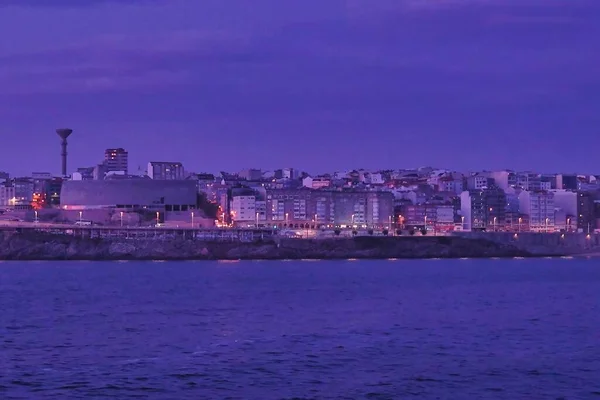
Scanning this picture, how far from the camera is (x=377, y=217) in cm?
12125

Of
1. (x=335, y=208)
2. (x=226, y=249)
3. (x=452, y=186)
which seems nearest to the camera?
(x=226, y=249)

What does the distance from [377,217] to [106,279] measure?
6435 centimetres

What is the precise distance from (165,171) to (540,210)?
56359 millimetres

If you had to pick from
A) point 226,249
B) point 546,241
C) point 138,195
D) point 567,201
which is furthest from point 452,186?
point 226,249

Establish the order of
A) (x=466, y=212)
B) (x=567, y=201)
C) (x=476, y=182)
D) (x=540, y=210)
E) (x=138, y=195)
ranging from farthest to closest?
(x=476, y=182), (x=567, y=201), (x=540, y=210), (x=466, y=212), (x=138, y=195)

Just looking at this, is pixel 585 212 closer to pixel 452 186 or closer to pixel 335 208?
pixel 452 186

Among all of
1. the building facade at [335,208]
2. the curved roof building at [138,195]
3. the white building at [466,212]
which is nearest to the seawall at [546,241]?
the white building at [466,212]

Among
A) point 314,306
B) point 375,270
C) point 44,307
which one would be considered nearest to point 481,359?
point 314,306

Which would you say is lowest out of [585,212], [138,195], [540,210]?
[585,212]

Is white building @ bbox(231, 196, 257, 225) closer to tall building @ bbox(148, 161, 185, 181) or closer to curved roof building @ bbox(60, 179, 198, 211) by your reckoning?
curved roof building @ bbox(60, 179, 198, 211)

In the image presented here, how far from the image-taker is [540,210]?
12394 centimetres

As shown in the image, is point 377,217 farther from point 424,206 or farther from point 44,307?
point 44,307

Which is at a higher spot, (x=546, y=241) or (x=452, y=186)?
(x=452, y=186)

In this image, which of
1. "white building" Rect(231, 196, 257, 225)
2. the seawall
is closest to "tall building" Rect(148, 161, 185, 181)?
"white building" Rect(231, 196, 257, 225)
